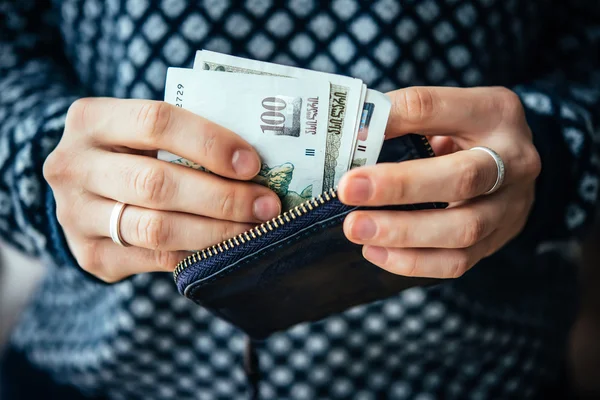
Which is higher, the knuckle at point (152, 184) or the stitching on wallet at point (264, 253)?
the knuckle at point (152, 184)

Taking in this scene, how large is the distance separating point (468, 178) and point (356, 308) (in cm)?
43

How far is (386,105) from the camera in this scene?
61 centimetres

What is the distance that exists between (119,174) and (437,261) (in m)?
0.41

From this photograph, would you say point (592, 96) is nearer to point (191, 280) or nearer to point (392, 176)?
point (392, 176)

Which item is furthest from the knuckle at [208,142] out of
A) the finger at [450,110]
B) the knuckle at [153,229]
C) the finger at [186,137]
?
the finger at [450,110]

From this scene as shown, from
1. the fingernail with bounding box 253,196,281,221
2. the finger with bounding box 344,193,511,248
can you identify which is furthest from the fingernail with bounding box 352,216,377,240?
the fingernail with bounding box 253,196,281,221

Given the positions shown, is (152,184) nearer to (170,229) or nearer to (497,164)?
(170,229)

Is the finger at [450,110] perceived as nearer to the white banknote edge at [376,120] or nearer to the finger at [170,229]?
the white banknote edge at [376,120]

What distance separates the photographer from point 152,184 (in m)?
0.61

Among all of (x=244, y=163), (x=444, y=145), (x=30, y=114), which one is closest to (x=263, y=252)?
(x=244, y=163)

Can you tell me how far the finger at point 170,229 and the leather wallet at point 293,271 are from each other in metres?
0.02

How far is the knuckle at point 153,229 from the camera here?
625mm

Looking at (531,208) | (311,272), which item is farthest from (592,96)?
(311,272)

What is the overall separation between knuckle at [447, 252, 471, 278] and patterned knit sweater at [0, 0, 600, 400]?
262 mm
